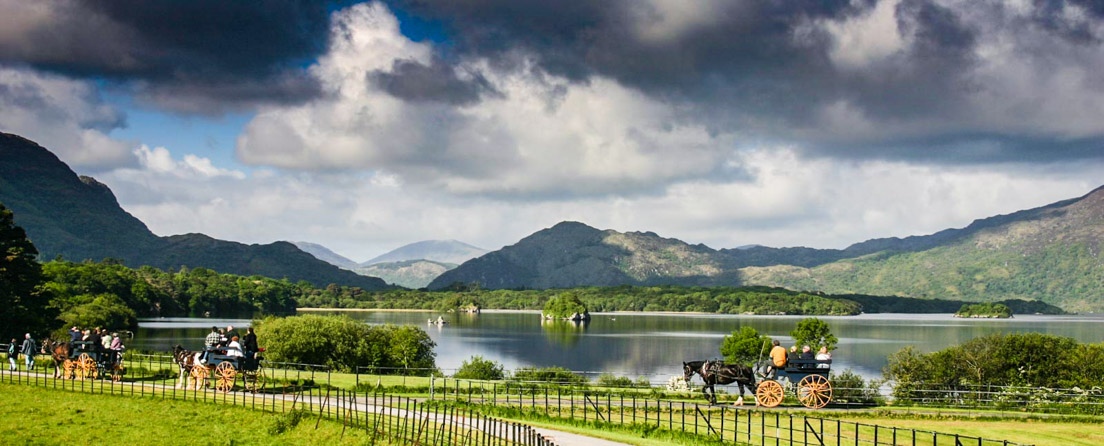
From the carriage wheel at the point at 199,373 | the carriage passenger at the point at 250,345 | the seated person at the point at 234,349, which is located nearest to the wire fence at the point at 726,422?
the carriage passenger at the point at 250,345

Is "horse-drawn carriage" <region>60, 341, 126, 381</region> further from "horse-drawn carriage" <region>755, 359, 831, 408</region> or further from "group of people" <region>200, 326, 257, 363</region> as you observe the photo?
"horse-drawn carriage" <region>755, 359, 831, 408</region>

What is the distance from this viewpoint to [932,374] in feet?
189

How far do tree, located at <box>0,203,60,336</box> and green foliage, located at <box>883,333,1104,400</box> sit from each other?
5735 centimetres

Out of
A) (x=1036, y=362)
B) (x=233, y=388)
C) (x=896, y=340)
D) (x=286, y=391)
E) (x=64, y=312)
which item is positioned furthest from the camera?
(x=896, y=340)

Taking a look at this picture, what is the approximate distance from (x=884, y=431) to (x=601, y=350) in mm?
92438

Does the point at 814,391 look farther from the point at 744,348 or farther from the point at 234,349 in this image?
the point at 744,348

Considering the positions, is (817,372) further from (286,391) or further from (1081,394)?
(286,391)

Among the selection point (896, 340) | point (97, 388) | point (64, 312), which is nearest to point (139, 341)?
point (64, 312)

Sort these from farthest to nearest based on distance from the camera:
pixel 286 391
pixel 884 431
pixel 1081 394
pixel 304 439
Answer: pixel 1081 394 < pixel 286 391 < pixel 884 431 < pixel 304 439

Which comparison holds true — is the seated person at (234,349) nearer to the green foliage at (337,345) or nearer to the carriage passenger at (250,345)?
the carriage passenger at (250,345)

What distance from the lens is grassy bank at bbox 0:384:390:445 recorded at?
27672 millimetres

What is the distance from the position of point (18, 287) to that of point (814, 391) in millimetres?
55051

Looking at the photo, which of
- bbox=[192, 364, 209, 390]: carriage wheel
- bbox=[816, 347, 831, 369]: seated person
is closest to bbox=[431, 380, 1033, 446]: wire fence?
bbox=[816, 347, 831, 369]: seated person

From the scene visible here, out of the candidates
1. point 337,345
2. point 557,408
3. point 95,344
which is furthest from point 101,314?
point 557,408
